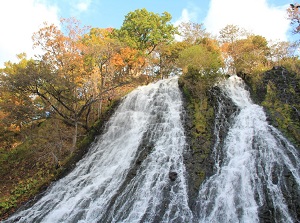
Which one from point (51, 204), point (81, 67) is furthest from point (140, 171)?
point (81, 67)

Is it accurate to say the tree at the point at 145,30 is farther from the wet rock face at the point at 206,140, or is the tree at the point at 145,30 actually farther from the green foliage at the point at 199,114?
the wet rock face at the point at 206,140

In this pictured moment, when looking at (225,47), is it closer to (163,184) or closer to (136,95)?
(136,95)

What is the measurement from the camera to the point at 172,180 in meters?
10.7

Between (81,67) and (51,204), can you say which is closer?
(51,204)

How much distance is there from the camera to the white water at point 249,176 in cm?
878

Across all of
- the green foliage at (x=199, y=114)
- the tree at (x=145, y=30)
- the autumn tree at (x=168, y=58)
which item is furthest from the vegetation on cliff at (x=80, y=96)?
the autumn tree at (x=168, y=58)

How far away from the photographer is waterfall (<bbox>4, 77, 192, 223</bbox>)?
9.68m

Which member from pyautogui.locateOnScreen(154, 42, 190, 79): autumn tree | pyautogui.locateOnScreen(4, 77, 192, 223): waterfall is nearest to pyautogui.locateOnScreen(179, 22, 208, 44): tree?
pyautogui.locateOnScreen(154, 42, 190, 79): autumn tree

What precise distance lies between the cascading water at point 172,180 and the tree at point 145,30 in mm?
12451

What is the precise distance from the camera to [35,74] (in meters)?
14.2

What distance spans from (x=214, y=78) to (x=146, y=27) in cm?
1179

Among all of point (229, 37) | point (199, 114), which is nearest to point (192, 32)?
point (229, 37)

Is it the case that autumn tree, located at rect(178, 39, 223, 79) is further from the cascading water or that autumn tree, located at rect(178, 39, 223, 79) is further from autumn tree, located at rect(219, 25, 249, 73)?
autumn tree, located at rect(219, 25, 249, 73)

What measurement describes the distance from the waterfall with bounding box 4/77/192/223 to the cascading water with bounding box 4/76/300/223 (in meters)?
0.04
